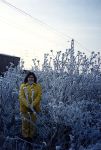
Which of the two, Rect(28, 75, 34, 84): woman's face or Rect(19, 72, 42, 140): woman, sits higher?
Rect(28, 75, 34, 84): woman's face

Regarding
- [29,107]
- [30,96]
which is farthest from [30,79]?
[29,107]

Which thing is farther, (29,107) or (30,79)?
(30,79)

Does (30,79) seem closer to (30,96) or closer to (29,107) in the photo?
(30,96)

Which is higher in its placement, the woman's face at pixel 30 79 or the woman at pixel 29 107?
the woman's face at pixel 30 79

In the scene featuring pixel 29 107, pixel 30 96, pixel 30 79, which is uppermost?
pixel 30 79

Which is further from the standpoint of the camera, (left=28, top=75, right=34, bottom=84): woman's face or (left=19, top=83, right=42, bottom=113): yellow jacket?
(left=28, top=75, right=34, bottom=84): woman's face

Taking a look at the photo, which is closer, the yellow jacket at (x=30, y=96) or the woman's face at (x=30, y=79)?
the yellow jacket at (x=30, y=96)

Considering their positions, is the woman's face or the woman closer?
the woman

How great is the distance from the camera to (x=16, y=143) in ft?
20.2

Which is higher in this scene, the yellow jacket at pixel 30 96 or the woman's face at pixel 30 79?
the woman's face at pixel 30 79

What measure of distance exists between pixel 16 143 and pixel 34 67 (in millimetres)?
2833

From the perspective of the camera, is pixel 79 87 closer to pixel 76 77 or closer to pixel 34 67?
pixel 76 77

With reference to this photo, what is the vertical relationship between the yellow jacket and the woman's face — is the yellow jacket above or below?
below

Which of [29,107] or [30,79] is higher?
[30,79]
